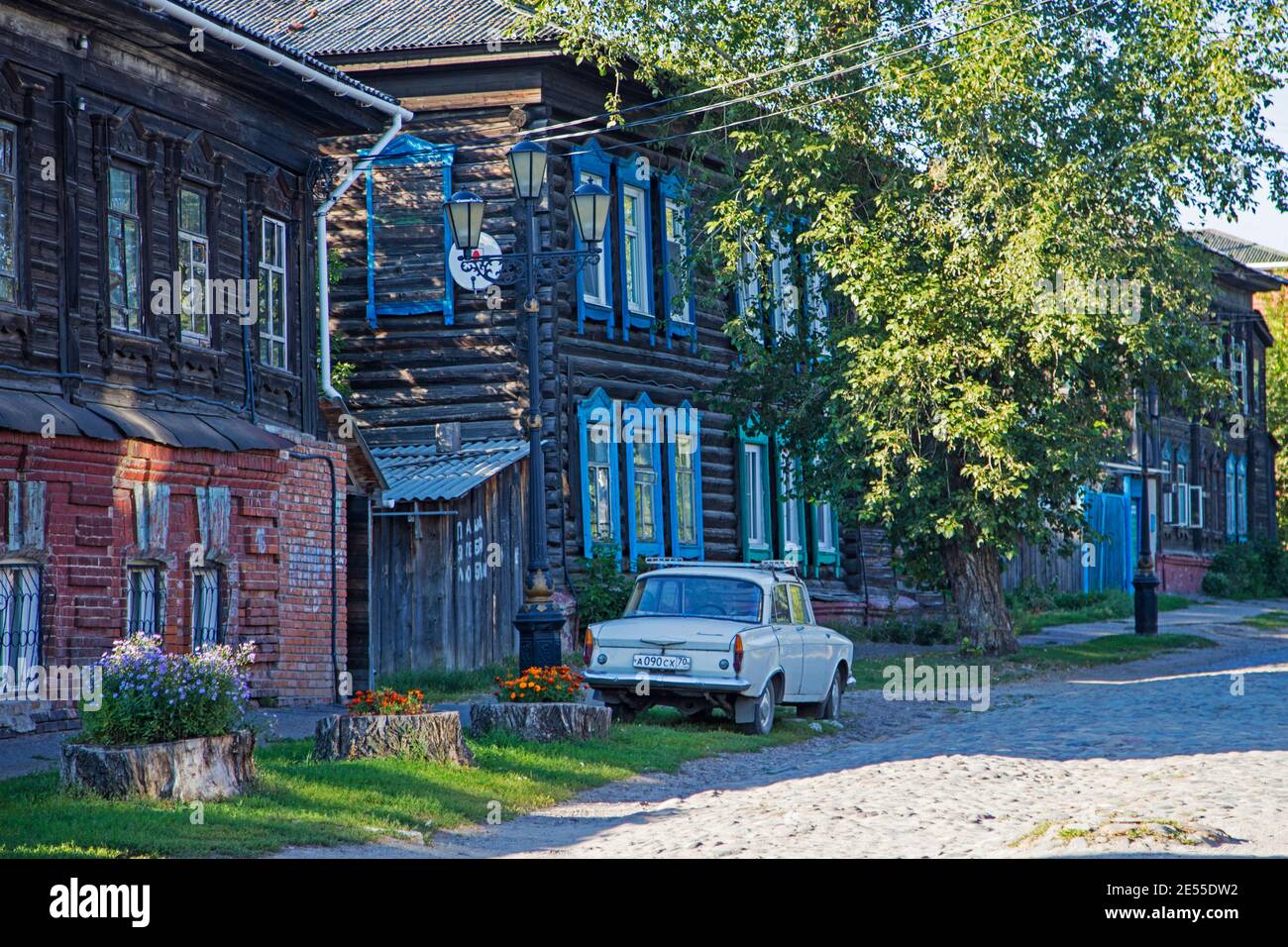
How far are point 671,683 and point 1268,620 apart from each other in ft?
87.9

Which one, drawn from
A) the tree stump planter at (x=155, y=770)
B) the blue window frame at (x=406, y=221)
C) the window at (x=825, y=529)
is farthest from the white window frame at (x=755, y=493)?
the tree stump planter at (x=155, y=770)

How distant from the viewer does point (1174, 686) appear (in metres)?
23.0

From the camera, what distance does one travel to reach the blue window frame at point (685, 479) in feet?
95.5

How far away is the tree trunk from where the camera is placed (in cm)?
2752

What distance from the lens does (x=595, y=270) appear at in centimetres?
2761

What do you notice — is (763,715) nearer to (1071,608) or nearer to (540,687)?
(540,687)

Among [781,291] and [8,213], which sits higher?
[781,291]

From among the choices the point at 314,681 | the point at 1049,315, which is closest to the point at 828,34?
the point at 1049,315

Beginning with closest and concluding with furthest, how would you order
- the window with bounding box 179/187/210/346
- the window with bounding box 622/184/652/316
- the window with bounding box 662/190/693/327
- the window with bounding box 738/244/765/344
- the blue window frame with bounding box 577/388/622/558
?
the window with bounding box 179/187/210/346 < the window with bounding box 738/244/765/344 < the blue window frame with bounding box 577/388/622/558 < the window with bounding box 622/184/652/316 < the window with bounding box 662/190/693/327

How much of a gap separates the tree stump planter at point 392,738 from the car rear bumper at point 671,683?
140 inches

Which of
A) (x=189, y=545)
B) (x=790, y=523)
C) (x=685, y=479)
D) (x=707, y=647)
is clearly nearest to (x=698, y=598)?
(x=707, y=647)

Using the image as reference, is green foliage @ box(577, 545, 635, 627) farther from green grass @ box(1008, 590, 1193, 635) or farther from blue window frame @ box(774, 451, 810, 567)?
green grass @ box(1008, 590, 1193, 635)

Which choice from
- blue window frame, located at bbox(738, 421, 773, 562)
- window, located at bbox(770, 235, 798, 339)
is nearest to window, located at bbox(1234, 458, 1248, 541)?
window, located at bbox(770, 235, 798, 339)

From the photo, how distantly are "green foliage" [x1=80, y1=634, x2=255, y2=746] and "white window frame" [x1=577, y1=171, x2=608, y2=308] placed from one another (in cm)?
1596
